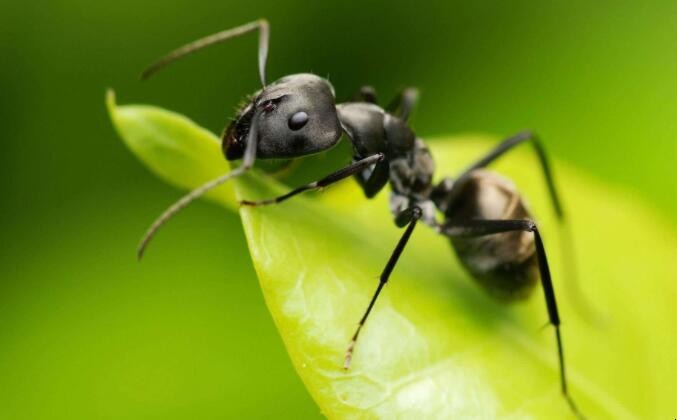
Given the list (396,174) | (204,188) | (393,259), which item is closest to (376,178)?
(396,174)

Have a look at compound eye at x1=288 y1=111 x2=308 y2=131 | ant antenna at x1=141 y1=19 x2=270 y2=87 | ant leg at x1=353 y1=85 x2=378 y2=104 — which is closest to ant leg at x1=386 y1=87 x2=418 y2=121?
ant leg at x1=353 y1=85 x2=378 y2=104

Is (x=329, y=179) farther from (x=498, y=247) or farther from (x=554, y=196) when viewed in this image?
(x=554, y=196)

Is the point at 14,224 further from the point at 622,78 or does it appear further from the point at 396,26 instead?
the point at 622,78

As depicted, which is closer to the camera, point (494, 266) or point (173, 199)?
point (494, 266)

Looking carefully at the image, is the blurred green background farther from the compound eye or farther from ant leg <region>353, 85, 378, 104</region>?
the compound eye

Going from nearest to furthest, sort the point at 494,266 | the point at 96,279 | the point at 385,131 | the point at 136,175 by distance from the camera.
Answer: the point at 494,266 < the point at 385,131 < the point at 96,279 < the point at 136,175

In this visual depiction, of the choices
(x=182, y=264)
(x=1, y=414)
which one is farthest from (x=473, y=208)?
(x=1, y=414)
